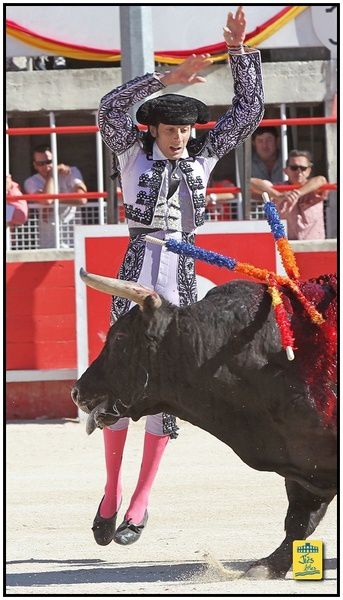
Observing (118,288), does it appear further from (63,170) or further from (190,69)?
(63,170)

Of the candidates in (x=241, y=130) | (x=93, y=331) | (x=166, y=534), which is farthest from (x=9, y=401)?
(x=241, y=130)

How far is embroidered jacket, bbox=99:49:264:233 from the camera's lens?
4.45 m

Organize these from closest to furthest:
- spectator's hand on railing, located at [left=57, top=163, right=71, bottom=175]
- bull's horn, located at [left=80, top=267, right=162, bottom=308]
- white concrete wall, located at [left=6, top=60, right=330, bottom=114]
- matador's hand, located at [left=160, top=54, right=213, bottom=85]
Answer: bull's horn, located at [left=80, top=267, right=162, bottom=308] → matador's hand, located at [left=160, top=54, right=213, bottom=85] → spectator's hand on railing, located at [left=57, top=163, right=71, bottom=175] → white concrete wall, located at [left=6, top=60, right=330, bottom=114]

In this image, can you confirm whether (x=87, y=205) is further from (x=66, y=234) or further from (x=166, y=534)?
(x=166, y=534)

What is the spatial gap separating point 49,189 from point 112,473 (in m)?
4.20

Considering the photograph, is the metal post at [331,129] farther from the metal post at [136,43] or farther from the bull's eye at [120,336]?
the bull's eye at [120,336]

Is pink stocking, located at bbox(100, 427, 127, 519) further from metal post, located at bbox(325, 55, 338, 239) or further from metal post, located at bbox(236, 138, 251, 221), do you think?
metal post, located at bbox(325, 55, 338, 239)

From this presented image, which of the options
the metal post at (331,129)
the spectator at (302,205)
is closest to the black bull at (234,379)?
the spectator at (302,205)

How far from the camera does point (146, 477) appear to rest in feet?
15.2

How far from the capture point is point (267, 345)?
3.90 metres

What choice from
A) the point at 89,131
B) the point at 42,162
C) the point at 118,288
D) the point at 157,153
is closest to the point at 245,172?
the point at 89,131

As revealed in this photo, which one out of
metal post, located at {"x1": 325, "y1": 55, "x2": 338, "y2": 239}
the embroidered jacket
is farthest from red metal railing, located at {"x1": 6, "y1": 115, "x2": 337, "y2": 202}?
the embroidered jacket

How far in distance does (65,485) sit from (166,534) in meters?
1.35

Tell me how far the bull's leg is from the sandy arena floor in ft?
0.22
